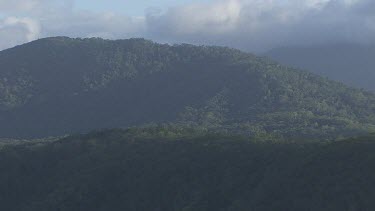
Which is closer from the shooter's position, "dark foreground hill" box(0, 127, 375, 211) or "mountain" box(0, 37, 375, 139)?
"dark foreground hill" box(0, 127, 375, 211)

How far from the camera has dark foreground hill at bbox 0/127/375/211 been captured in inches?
2370

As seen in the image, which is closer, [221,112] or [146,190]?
[146,190]

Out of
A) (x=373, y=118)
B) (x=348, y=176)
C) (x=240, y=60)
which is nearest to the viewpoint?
(x=348, y=176)

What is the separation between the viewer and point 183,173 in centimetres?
7356

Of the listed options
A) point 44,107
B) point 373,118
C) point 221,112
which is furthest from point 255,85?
point 44,107

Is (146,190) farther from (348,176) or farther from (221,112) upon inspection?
(221,112)

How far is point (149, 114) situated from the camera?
177125mm

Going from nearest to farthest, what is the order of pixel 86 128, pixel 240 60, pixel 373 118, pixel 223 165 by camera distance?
pixel 223 165 → pixel 373 118 → pixel 86 128 → pixel 240 60

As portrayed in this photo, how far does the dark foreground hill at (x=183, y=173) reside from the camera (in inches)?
2370

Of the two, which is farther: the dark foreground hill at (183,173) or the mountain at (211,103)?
the mountain at (211,103)

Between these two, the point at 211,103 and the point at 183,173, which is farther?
the point at 211,103

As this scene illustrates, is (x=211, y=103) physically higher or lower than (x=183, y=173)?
lower

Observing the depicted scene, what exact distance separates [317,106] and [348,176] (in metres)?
101

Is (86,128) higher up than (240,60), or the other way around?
(240,60)
